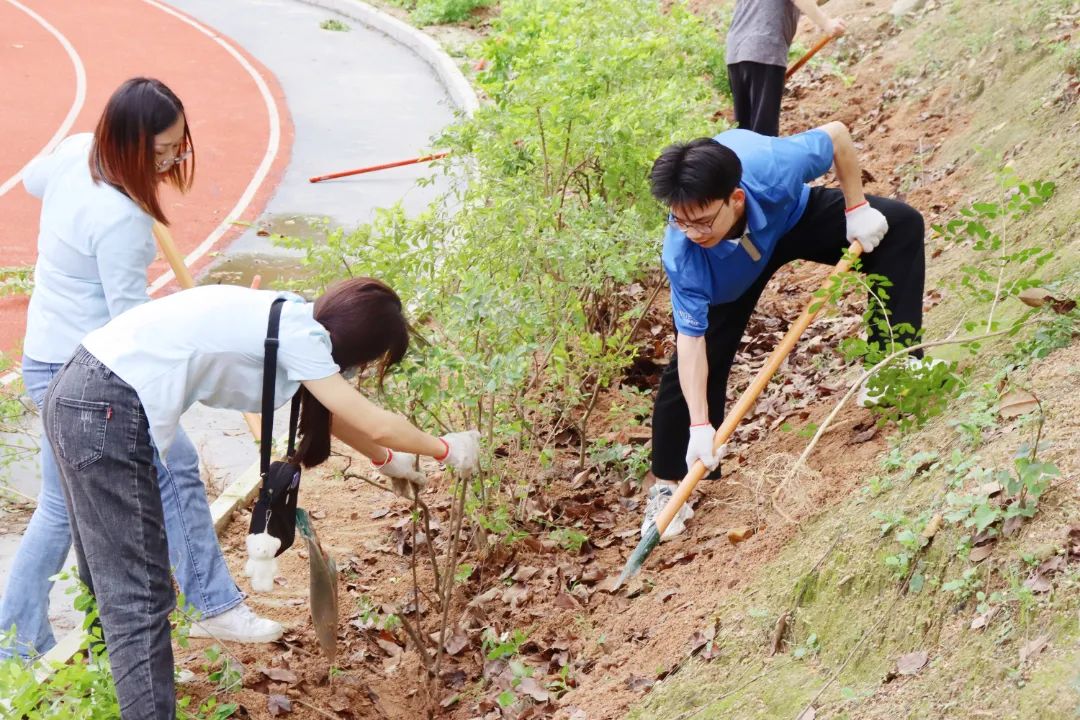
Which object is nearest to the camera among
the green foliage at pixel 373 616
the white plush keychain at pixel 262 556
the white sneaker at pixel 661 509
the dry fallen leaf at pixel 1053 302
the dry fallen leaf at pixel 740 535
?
the white plush keychain at pixel 262 556

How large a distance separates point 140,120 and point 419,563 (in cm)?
241

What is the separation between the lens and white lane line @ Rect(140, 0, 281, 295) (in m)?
9.23

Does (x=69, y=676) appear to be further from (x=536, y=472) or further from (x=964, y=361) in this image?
(x=964, y=361)

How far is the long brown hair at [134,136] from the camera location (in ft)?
11.4

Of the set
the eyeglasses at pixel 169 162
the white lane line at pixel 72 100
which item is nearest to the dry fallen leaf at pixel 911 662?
the eyeglasses at pixel 169 162

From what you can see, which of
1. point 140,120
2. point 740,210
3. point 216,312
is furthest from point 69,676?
point 740,210

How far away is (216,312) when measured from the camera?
3.02m

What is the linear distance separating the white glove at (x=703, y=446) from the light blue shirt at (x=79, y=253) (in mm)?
2026

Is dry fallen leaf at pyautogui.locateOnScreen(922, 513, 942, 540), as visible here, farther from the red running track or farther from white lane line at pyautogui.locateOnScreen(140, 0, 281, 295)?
the red running track

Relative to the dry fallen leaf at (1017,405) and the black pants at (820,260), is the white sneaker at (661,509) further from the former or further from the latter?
the dry fallen leaf at (1017,405)

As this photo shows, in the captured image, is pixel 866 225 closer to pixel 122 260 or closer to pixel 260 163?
pixel 122 260

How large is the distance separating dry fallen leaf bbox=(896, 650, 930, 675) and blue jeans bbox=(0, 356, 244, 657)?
2440 mm

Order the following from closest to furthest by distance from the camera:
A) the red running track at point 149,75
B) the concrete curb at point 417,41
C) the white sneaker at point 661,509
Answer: the white sneaker at point 661,509 → the red running track at point 149,75 → the concrete curb at point 417,41

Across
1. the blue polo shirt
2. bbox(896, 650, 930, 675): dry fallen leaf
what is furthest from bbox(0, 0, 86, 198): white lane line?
bbox(896, 650, 930, 675): dry fallen leaf
